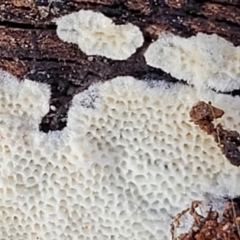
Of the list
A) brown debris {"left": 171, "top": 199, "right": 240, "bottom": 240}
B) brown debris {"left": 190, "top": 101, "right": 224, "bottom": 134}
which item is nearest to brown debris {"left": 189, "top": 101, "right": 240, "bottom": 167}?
brown debris {"left": 190, "top": 101, "right": 224, "bottom": 134}

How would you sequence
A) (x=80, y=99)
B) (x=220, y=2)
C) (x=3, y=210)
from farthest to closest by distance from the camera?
(x=3, y=210)
(x=80, y=99)
(x=220, y=2)

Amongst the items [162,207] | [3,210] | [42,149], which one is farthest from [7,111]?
[162,207]

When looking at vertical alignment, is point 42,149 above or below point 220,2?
below

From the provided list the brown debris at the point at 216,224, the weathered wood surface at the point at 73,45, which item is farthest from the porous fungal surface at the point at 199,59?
the brown debris at the point at 216,224

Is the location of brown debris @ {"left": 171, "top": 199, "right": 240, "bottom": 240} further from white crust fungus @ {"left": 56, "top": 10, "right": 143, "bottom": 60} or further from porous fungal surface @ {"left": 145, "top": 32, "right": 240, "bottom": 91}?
white crust fungus @ {"left": 56, "top": 10, "right": 143, "bottom": 60}

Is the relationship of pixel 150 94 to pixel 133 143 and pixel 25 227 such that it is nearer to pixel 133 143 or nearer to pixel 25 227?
pixel 133 143

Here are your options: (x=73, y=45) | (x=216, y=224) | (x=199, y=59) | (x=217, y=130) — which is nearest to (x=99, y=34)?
(x=73, y=45)
